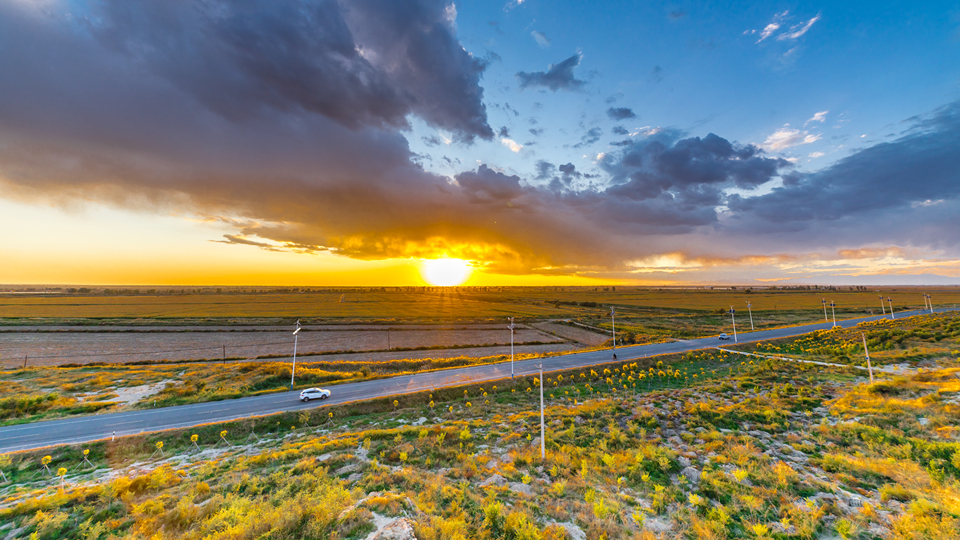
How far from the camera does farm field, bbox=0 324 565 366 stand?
55.2 meters

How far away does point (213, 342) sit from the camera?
6781cm

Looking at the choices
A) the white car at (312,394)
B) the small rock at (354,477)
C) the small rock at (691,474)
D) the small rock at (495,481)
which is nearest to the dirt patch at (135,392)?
the white car at (312,394)

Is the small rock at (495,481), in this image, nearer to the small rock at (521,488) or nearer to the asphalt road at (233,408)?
the small rock at (521,488)

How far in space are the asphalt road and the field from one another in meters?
3.12

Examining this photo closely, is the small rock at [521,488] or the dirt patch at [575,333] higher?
the small rock at [521,488]

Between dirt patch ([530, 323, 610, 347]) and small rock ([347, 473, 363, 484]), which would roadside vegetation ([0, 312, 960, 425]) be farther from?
dirt patch ([530, 323, 610, 347])

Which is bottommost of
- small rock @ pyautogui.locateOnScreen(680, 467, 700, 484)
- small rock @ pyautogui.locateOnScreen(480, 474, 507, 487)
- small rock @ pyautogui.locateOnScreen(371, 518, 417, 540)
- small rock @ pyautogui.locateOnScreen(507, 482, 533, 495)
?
small rock @ pyautogui.locateOnScreen(480, 474, 507, 487)

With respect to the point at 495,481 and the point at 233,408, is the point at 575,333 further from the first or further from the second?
the point at 233,408

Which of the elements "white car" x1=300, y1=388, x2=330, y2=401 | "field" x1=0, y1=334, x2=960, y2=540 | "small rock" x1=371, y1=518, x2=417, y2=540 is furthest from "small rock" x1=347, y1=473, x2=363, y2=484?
"white car" x1=300, y1=388, x2=330, y2=401

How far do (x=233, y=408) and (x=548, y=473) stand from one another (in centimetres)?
3104

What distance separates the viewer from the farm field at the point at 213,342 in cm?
5525

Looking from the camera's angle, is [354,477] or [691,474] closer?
[691,474]

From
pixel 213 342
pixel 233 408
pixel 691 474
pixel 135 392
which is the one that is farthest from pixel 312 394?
pixel 213 342

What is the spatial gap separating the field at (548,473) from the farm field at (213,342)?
3789cm
